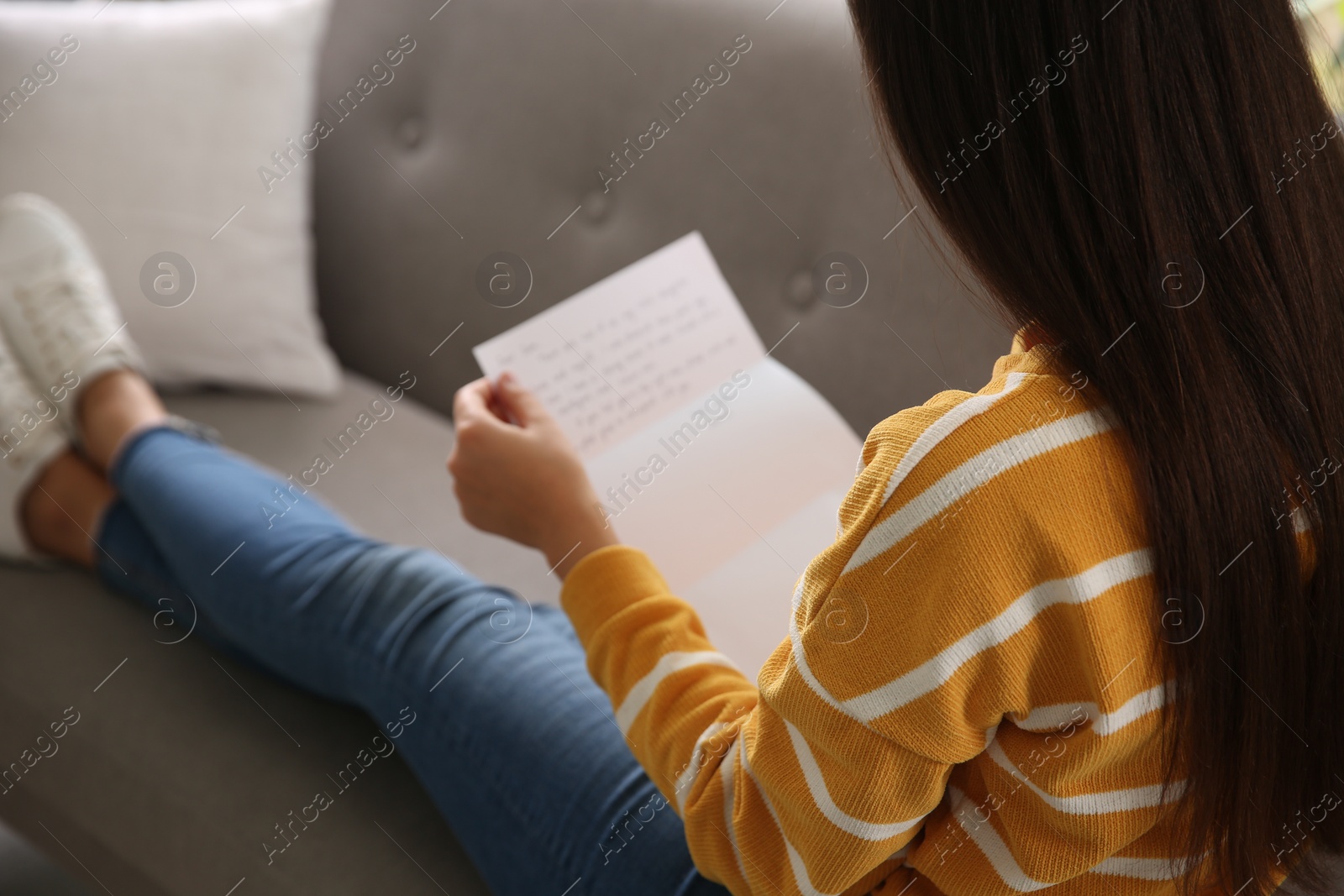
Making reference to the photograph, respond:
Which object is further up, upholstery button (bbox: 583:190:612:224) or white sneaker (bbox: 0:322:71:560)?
white sneaker (bbox: 0:322:71:560)

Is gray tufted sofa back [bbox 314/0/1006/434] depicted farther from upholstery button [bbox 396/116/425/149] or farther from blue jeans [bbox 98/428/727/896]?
blue jeans [bbox 98/428/727/896]

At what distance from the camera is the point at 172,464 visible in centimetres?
88

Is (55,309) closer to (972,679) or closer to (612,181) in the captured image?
(612,181)

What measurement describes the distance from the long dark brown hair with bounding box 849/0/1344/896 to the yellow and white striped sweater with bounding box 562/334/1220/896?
0.07 feet

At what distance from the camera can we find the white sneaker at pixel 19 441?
0.93m

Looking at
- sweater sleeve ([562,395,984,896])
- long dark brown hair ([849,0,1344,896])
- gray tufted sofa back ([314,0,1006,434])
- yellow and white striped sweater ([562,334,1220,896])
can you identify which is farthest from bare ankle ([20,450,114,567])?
long dark brown hair ([849,0,1344,896])

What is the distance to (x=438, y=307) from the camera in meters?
1.12

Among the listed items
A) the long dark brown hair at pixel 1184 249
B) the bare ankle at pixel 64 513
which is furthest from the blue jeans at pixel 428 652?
the long dark brown hair at pixel 1184 249

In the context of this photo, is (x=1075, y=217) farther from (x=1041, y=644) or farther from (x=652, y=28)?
(x=652, y=28)

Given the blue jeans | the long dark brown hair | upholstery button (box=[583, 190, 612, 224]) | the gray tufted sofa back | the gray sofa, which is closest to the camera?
the long dark brown hair

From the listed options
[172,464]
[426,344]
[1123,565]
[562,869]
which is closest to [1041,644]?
[1123,565]

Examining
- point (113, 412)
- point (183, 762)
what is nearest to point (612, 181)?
point (113, 412)

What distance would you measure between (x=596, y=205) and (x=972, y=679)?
0.76 m

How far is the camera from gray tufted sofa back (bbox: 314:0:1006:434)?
34.7 inches
